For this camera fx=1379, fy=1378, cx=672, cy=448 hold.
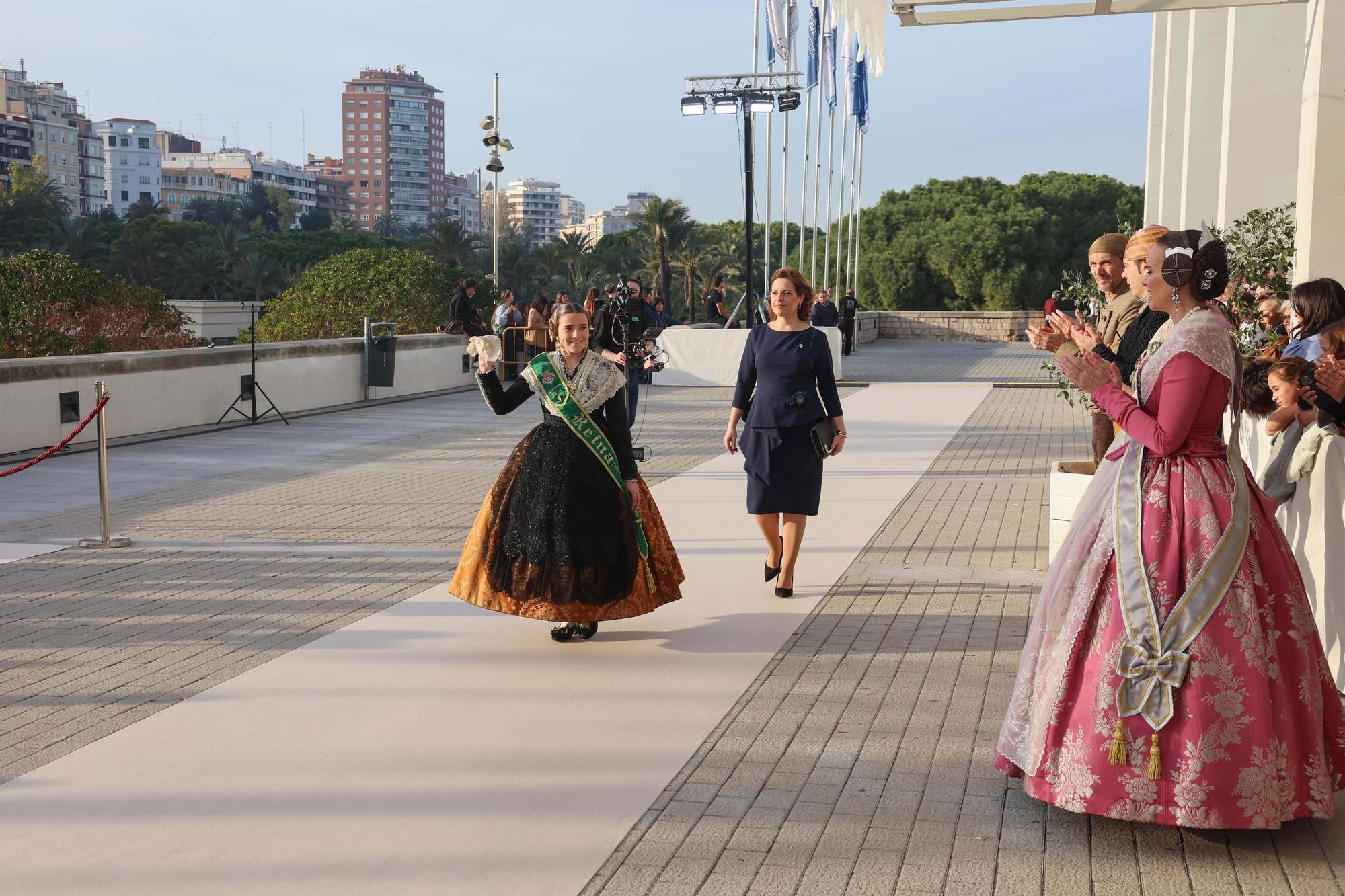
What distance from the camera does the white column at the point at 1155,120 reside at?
22594 mm

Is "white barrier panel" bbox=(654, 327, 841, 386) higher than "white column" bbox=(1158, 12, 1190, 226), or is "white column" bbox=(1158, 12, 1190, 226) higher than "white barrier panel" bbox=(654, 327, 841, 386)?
"white column" bbox=(1158, 12, 1190, 226)

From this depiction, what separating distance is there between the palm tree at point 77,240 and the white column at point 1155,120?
46756 millimetres

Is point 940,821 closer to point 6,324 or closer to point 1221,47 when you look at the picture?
point 1221,47

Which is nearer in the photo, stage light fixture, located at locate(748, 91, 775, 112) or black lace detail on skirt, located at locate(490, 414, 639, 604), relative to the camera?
black lace detail on skirt, located at locate(490, 414, 639, 604)

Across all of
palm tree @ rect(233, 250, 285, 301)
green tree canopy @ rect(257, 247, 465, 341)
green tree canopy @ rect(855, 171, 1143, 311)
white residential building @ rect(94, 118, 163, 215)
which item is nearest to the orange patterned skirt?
green tree canopy @ rect(257, 247, 465, 341)

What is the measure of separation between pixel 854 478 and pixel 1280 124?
4.49m

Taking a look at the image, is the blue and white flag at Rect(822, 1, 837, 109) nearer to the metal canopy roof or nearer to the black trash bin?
the black trash bin

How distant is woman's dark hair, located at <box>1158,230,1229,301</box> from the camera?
3.93 meters

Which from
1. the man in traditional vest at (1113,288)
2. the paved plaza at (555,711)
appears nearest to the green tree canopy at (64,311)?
the paved plaza at (555,711)

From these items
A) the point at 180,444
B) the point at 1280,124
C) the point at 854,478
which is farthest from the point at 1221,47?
the point at 180,444

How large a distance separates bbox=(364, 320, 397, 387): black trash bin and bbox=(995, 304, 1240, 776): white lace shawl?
16.5 m

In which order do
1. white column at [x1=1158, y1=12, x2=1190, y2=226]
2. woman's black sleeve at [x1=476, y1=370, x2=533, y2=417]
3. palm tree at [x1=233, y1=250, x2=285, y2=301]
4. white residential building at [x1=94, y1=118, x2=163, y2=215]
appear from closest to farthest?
woman's black sleeve at [x1=476, y1=370, x2=533, y2=417] → white column at [x1=1158, y1=12, x2=1190, y2=226] → palm tree at [x1=233, y1=250, x2=285, y2=301] → white residential building at [x1=94, y1=118, x2=163, y2=215]

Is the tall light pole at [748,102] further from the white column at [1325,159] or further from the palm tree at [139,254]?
the palm tree at [139,254]

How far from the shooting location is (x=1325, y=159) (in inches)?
278
